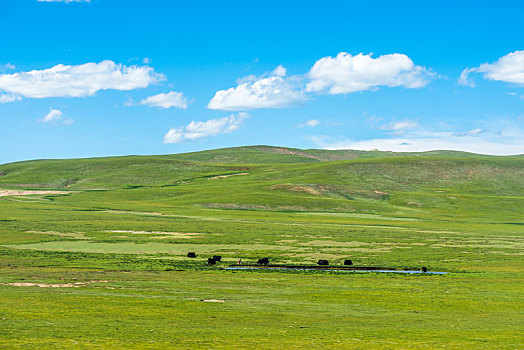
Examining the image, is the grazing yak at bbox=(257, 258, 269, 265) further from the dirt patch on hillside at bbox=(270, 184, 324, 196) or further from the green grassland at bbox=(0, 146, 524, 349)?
the dirt patch on hillside at bbox=(270, 184, 324, 196)

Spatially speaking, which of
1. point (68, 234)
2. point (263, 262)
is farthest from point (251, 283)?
point (68, 234)

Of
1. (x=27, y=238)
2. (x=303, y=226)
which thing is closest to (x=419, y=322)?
(x=27, y=238)

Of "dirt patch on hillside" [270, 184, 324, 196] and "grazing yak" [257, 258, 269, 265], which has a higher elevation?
"dirt patch on hillside" [270, 184, 324, 196]

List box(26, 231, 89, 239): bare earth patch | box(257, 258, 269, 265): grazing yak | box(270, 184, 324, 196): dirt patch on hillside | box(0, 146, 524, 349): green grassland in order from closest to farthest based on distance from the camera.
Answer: box(0, 146, 524, 349): green grassland → box(257, 258, 269, 265): grazing yak → box(26, 231, 89, 239): bare earth patch → box(270, 184, 324, 196): dirt patch on hillside

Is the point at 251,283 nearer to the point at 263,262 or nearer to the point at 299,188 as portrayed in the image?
the point at 263,262

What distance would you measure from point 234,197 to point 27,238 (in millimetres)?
78685

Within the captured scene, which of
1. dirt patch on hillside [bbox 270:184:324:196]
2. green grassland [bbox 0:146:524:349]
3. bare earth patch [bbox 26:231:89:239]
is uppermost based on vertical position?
dirt patch on hillside [bbox 270:184:324:196]

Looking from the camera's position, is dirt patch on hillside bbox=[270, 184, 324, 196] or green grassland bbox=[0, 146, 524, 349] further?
dirt patch on hillside bbox=[270, 184, 324, 196]

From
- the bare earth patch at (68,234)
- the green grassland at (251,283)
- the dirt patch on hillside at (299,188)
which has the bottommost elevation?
the green grassland at (251,283)

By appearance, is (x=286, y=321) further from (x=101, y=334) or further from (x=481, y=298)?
(x=481, y=298)

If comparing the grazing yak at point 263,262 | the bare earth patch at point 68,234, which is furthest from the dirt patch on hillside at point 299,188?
the grazing yak at point 263,262

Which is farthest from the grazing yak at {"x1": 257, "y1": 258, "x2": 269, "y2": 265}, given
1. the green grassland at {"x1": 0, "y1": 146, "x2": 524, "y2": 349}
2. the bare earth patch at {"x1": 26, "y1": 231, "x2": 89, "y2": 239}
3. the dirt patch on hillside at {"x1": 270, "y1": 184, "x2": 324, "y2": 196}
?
the dirt patch on hillside at {"x1": 270, "y1": 184, "x2": 324, "y2": 196}

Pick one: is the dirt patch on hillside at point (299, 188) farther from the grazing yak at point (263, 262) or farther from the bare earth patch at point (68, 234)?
the grazing yak at point (263, 262)

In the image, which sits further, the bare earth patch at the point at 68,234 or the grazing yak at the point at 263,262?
the bare earth patch at the point at 68,234
